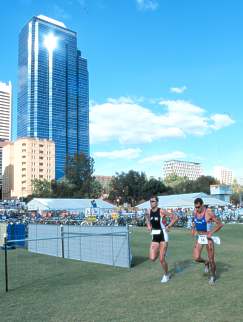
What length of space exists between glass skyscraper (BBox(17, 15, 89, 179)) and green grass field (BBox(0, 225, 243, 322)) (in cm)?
16084

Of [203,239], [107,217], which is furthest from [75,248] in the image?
[107,217]

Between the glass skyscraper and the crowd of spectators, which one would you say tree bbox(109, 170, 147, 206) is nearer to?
the crowd of spectators

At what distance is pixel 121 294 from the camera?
7746 millimetres

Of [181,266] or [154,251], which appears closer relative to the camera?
[154,251]

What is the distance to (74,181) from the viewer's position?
96688 millimetres

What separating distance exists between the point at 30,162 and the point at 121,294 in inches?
5908

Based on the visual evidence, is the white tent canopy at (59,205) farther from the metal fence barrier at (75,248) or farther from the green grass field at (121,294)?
the green grass field at (121,294)

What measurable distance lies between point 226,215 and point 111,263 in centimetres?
3154

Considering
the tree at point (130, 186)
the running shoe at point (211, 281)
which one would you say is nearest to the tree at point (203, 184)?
the tree at point (130, 186)

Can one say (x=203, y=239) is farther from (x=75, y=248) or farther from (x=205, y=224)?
(x=75, y=248)

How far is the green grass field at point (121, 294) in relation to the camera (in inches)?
245

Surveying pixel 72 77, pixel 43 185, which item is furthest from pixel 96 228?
pixel 72 77

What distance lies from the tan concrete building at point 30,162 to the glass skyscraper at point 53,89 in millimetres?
12628

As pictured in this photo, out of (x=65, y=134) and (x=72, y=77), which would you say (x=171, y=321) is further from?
(x=72, y=77)
